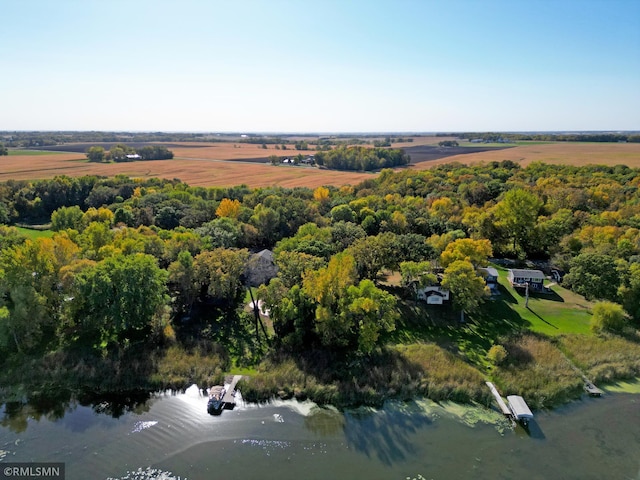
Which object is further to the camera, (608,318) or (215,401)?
(608,318)

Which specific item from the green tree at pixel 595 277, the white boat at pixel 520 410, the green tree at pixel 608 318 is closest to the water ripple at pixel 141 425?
the white boat at pixel 520 410

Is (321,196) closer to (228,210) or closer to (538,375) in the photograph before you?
(228,210)

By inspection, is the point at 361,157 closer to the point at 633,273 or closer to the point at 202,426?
the point at 633,273

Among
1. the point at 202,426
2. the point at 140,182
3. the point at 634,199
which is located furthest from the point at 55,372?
the point at 634,199

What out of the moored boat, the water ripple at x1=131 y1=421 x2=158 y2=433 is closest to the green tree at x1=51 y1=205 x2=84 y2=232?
the water ripple at x1=131 y1=421 x2=158 y2=433

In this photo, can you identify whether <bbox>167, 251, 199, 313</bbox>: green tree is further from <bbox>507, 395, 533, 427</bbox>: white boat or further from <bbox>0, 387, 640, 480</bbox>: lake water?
<bbox>507, 395, 533, 427</bbox>: white boat

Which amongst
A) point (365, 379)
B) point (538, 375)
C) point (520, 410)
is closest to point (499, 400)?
point (520, 410)

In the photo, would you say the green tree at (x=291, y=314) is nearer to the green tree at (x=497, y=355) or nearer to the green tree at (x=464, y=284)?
the green tree at (x=464, y=284)
